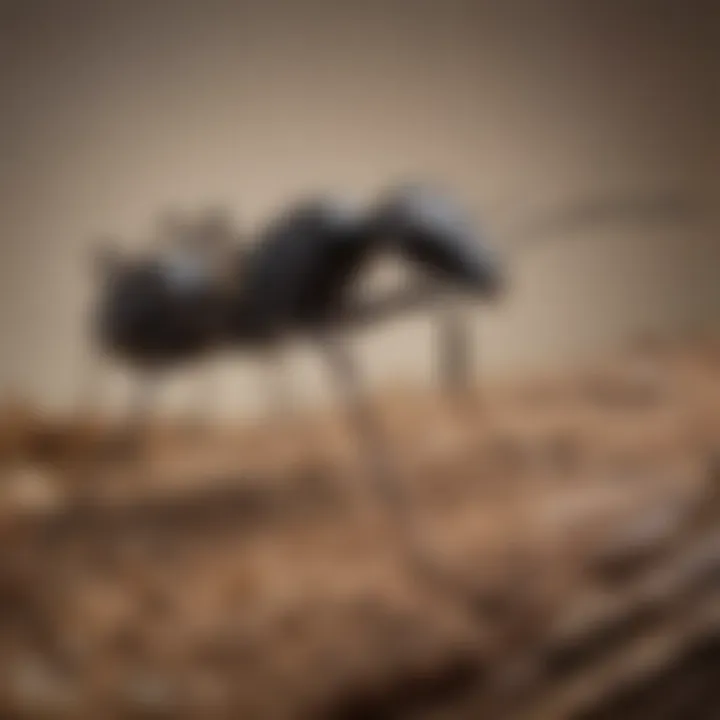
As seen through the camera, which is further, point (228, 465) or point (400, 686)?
point (228, 465)

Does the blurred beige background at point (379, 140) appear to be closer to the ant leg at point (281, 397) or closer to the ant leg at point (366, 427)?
the ant leg at point (281, 397)

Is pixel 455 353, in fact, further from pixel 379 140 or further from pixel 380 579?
pixel 380 579

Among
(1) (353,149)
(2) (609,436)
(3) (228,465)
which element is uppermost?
(1) (353,149)

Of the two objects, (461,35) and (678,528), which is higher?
(461,35)

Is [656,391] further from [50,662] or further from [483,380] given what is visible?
[50,662]

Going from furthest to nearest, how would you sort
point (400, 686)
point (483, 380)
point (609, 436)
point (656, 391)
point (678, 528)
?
point (483, 380)
point (656, 391)
point (609, 436)
point (678, 528)
point (400, 686)

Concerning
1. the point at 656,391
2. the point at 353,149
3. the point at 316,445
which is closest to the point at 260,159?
the point at 353,149

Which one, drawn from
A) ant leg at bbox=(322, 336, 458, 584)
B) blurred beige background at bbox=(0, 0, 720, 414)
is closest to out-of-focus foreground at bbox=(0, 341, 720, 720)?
ant leg at bbox=(322, 336, 458, 584)

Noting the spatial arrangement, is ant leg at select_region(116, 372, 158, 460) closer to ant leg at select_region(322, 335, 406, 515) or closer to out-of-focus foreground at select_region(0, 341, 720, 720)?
out-of-focus foreground at select_region(0, 341, 720, 720)
